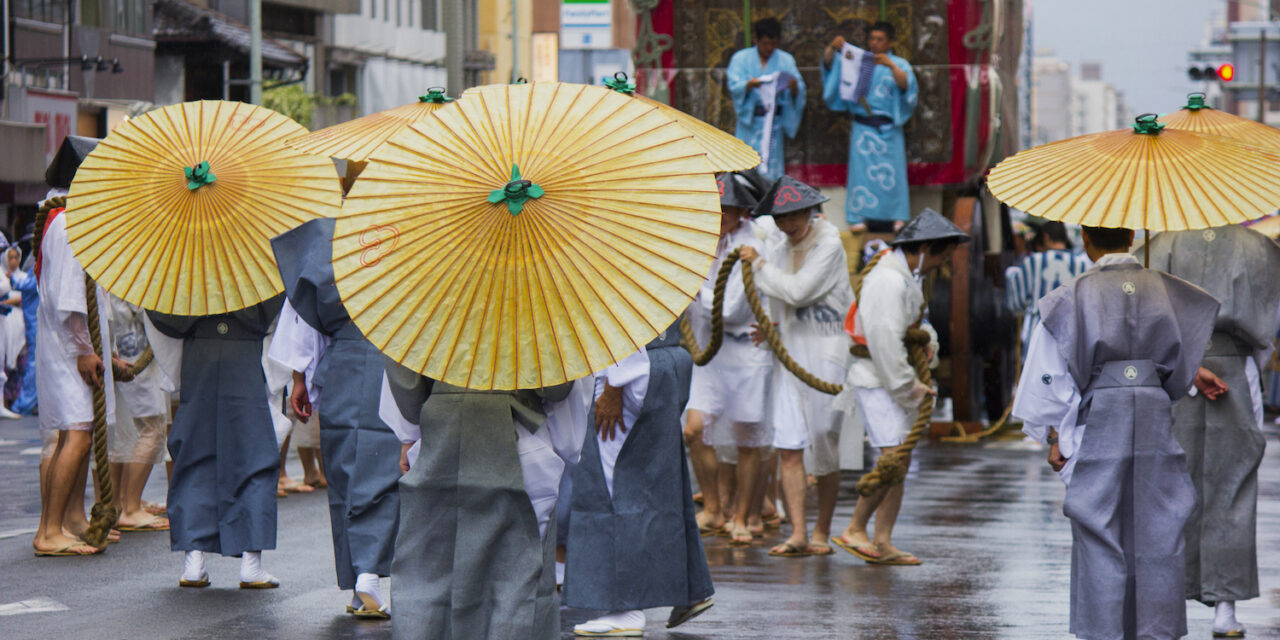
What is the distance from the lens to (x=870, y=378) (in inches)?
331

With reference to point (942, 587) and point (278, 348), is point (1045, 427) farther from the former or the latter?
point (278, 348)

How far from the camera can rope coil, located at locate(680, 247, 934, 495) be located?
27.0 ft

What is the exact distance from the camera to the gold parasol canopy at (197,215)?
6.75 m

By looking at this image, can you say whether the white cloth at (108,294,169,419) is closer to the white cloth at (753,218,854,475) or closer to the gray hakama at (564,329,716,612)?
the white cloth at (753,218,854,475)

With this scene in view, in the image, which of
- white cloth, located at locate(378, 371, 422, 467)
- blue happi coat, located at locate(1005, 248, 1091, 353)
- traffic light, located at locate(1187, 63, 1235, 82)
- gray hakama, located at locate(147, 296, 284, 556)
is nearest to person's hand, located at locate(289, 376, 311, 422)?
gray hakama, located at locate(147, 296, 284, 556)

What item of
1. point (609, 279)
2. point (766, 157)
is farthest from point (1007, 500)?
point (609, 279)

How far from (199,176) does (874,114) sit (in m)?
7.52

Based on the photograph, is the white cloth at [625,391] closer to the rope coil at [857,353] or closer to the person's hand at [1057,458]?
the person's hand at [1057,458]

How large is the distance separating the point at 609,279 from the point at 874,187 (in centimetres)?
927

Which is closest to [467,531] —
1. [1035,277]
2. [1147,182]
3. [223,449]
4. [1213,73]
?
[1147,182]

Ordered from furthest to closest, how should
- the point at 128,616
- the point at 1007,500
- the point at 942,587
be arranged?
the point at 1007,500, the point at 942,587, the point at 128,616

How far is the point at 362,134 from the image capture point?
7.01 m

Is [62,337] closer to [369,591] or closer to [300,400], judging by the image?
[300,400]

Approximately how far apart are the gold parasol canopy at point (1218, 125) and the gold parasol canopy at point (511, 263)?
9.14ft
